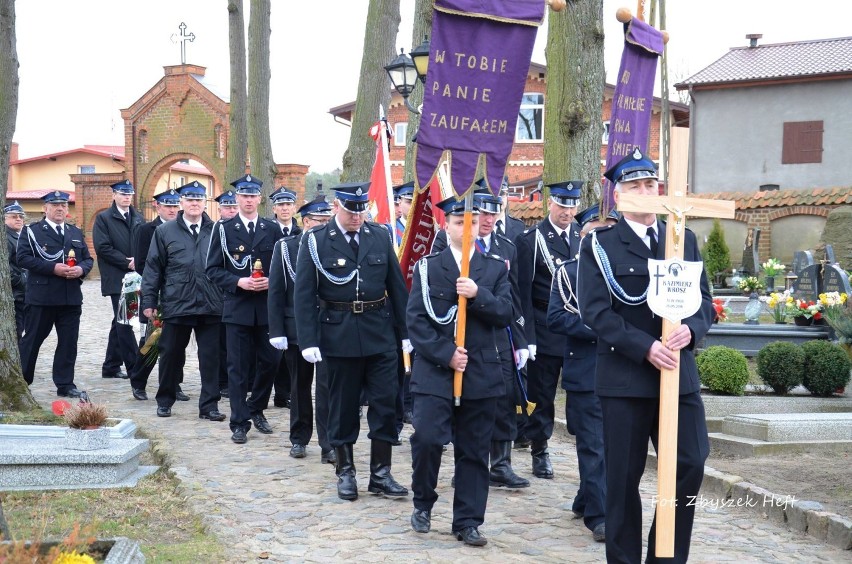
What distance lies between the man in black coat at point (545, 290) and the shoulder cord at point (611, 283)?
257cm

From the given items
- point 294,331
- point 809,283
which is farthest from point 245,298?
point 809,283

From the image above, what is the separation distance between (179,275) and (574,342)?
4928 millimetres

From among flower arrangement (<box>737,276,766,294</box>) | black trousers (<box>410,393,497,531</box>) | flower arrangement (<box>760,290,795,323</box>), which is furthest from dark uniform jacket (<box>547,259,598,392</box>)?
flower arrangement (<box>737,276,766,294</box>)

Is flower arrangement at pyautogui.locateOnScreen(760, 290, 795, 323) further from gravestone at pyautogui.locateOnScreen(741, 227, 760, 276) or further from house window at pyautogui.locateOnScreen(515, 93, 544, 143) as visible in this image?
house window at pyautogui.locateOnScreen(515, 93, 544, 143)

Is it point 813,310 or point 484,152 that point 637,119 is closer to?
point 484,152

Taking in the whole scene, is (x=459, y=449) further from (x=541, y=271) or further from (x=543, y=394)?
(x=541, y=271)

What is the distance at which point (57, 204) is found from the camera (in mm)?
12250

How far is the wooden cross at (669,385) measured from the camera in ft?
16.6

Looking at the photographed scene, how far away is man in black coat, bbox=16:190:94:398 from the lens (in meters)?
11.8

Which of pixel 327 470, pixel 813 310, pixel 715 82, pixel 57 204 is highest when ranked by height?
pixel 715 82

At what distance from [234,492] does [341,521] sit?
105 cm

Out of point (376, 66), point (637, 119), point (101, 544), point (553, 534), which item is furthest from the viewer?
point (376, 66)

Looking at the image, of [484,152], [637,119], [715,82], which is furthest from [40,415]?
[715,82]

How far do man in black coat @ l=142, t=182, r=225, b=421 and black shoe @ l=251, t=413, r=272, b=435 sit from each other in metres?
0.57
